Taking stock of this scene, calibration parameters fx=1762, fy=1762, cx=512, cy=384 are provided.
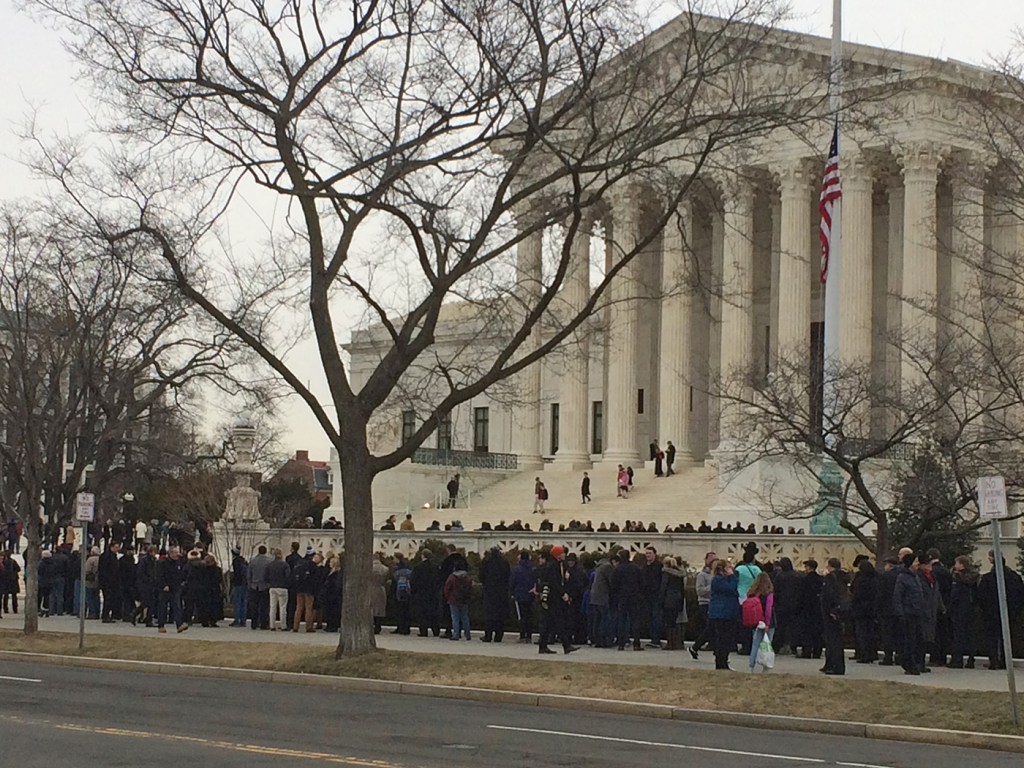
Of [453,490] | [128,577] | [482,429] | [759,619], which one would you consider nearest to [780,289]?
[453,490]

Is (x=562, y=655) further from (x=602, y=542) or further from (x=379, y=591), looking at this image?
(x=602, y=542)

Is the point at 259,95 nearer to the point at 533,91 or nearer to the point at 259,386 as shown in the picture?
the point at 533,91

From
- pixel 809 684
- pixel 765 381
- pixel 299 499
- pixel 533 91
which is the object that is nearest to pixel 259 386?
pixel 765 381

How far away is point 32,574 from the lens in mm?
32188

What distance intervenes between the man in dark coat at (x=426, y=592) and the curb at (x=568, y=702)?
23.1ft

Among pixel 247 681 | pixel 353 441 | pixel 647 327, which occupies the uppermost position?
pixel 647 327

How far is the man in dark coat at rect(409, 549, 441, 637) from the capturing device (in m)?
32.4

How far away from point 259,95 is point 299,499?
2110 inches

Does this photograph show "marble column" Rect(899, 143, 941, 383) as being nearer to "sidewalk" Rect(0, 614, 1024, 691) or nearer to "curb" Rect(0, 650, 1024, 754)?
"sidewalk" Rect(0, 614, 1024, 691)

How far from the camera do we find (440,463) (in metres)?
69.2

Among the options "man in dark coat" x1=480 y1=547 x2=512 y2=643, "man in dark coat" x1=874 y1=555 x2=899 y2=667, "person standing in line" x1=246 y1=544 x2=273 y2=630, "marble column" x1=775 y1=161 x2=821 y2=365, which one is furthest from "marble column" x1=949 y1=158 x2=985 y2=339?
"person standing in line" x1=246 y1=544 x2=273 y2=630

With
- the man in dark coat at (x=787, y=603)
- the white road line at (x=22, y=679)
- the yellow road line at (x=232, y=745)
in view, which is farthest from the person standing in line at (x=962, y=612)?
the yellow road line at (x=232, y=745)

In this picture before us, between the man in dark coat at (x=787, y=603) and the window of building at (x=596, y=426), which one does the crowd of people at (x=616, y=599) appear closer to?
the man in dark coat at (x=787, y=603)

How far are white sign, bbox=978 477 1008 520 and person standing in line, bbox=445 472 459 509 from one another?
46.9m
